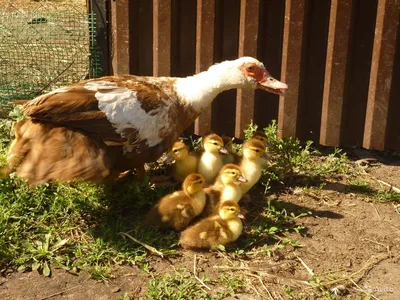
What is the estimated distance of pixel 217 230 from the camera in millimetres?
3943

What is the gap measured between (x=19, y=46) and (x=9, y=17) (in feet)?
2.09

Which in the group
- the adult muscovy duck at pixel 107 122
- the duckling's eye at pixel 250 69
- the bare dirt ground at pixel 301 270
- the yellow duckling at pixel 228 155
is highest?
the duckling's eye at pixel 250 69

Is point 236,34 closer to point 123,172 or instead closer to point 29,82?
point 123,172

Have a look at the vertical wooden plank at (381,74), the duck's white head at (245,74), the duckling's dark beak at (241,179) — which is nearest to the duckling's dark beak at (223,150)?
the duckling's dark beak at (241,179)

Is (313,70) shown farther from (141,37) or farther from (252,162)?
(141,37)

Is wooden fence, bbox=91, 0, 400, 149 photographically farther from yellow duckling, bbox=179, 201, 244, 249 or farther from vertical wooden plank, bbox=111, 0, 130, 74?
yellow duckling, bbox=179, 201, 244, 249

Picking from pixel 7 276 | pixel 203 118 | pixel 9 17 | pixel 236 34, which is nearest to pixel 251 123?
pixel 203 118

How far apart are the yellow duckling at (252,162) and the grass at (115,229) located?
227 millimetres

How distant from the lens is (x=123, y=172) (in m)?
4.85

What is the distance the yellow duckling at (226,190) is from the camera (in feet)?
13.9

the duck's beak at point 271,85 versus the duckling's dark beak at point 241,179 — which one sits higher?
the duck's beak at point 271,85

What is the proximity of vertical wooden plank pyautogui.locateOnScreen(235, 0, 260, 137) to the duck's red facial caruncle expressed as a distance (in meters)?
0.69

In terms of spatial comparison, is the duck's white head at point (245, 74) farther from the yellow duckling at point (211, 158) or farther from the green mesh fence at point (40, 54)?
the green mesh fence at point (40, 54)

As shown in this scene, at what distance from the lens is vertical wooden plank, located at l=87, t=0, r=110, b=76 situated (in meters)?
5.76
